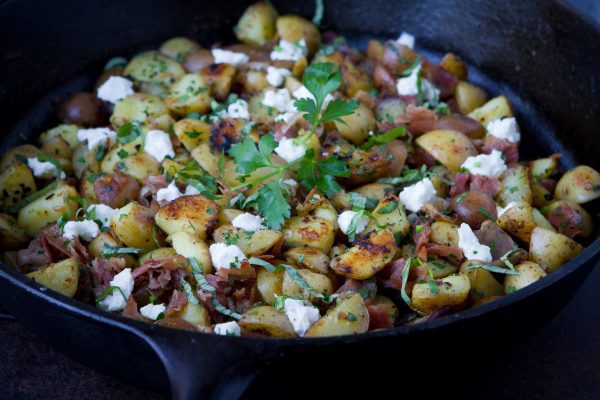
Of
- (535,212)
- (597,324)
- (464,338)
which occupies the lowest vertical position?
(597,324)

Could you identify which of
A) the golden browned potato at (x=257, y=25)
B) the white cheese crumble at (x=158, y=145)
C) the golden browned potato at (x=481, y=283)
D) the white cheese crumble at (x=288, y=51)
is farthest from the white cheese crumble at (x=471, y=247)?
the golden browned potato at (x=257, y=25)

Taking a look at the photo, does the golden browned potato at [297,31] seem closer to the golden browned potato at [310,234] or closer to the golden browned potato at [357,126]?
the golden browned potato at [357,126]

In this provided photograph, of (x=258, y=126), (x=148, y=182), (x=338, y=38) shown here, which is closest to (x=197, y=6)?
(x=338, y=38)

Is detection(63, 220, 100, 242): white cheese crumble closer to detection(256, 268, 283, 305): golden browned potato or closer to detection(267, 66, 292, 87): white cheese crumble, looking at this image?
detection(256, 268, 283, 305): golden browned potato

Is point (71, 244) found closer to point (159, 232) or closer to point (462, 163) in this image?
point (159, 232)

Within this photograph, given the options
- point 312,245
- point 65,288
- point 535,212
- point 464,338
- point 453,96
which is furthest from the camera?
point 453,96

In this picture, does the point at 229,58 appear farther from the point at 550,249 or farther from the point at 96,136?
the point at 550,249

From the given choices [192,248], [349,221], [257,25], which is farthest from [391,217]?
[257,25]
